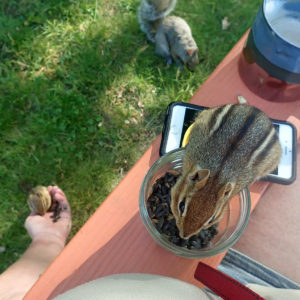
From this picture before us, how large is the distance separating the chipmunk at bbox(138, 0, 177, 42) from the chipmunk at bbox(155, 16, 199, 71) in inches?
2.7

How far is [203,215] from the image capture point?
89cm

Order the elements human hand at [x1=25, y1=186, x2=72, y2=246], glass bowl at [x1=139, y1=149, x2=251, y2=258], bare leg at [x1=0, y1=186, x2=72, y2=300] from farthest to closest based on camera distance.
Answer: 1. human hand at [x1=25, y1=186, x2=72, y2=246]
2. bare leg at [x1=0, y1=186, x2=72, y2=300]
3. glass bowl at [x1=139, y1=149, x2=251, y2=258]

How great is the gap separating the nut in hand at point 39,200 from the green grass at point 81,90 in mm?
114

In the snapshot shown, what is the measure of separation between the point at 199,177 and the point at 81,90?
1.39 meters

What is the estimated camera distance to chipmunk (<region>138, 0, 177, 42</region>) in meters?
2.11

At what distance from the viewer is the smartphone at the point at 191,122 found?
1114 mm

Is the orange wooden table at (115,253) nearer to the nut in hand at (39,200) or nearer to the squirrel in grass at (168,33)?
the nut in hand at (39,200)

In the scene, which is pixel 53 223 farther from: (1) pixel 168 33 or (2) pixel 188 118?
(1) pixel 168 33

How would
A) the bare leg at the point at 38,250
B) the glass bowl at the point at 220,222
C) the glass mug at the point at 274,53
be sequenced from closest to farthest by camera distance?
the glass bowl at the point at 220,222, the glass mug at the point at 274,53, the bare leg at the point at 38,250

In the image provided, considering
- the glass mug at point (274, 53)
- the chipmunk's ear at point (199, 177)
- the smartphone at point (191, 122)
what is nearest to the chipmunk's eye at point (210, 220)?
the chipmunk's ear at point (199, 177)

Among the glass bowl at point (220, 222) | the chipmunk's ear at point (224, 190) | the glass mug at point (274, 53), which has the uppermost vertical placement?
the glass mug at point (274, 53)

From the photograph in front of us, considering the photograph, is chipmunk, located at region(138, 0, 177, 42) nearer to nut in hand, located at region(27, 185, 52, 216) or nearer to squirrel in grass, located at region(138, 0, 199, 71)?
squirrel in grass, located at region(138, 0, 199, 71)

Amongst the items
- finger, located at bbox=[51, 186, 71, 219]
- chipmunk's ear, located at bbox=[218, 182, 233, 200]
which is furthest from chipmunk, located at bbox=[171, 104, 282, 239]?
finger, located at bbox=[51, 186, 71, 219]

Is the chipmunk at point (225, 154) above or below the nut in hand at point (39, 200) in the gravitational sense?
above
